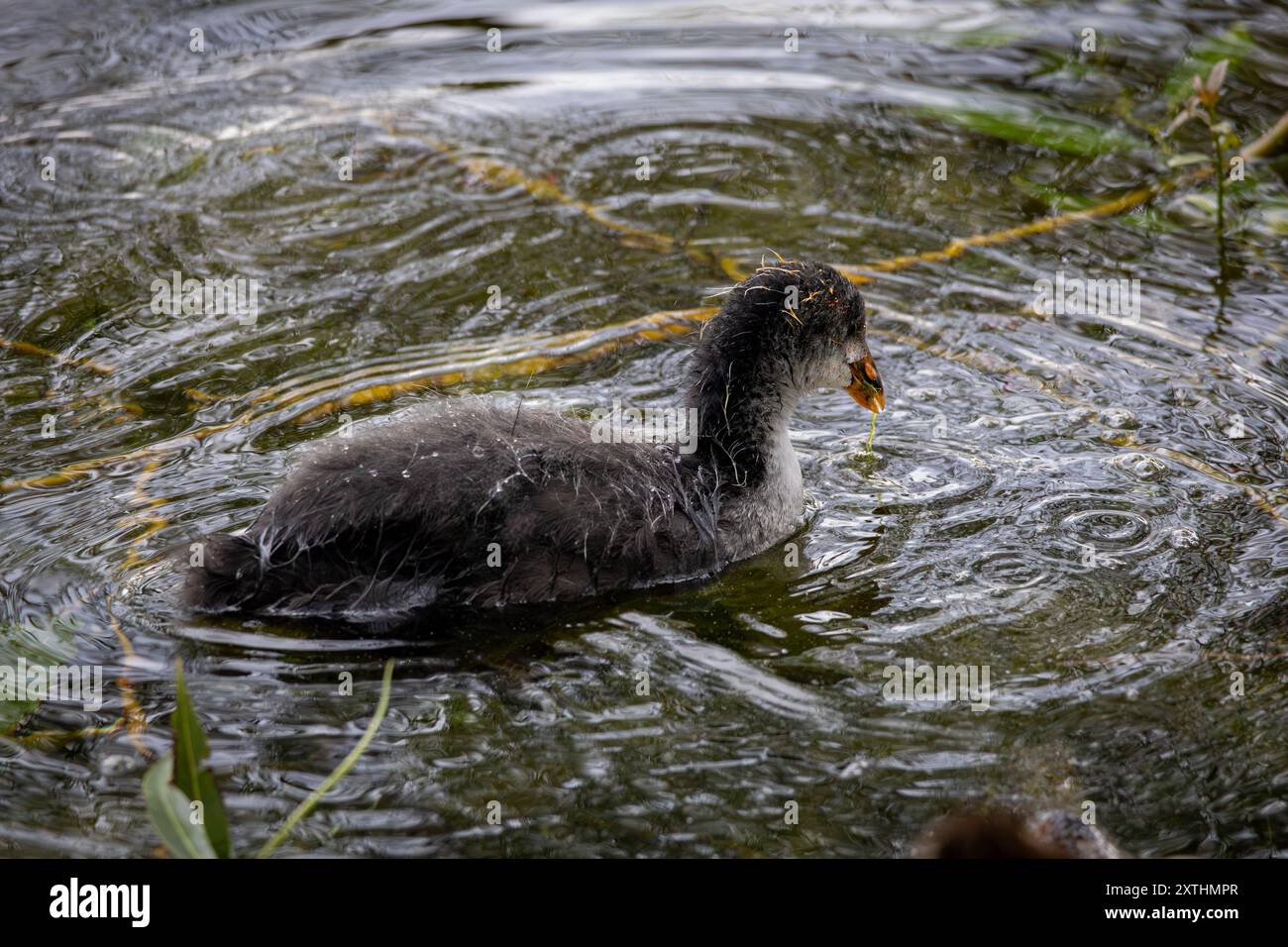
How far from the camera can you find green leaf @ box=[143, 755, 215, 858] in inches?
137

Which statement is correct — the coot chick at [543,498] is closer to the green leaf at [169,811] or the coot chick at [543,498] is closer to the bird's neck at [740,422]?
the bird's neck at [740,422]

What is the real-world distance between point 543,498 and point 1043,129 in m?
5.09

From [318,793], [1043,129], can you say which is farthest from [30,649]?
[1043,129]

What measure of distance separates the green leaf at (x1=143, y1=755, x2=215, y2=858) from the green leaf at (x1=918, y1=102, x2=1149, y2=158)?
22.4ft

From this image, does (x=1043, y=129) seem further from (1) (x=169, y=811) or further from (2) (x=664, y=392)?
(1) (x=169, y=811)

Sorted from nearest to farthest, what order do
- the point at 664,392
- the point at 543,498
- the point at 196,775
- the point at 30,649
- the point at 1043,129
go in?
the point at 196,775
the point at 30,649
the point at 543,498
the point at 664,392
the point at 1043,129

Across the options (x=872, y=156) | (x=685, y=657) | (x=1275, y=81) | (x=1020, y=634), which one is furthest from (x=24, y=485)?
(x=1275, y=81)

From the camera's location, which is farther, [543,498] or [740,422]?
[740,422]

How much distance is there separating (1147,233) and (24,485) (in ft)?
18.5

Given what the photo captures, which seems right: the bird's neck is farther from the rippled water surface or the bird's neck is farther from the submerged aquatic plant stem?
the submerged aquatic plant stem

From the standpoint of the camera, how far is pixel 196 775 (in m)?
3.63
